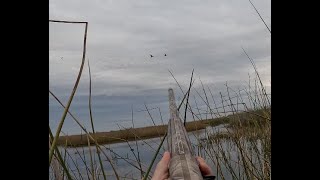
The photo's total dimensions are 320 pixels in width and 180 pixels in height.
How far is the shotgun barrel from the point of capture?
1.24 meters

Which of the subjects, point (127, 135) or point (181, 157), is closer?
point (181, 157)

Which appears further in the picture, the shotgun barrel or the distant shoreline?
the distant shoreline

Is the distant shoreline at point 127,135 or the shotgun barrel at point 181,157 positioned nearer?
the shotgun barrel at point 181,157

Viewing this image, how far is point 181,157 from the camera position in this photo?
1468 millimetres

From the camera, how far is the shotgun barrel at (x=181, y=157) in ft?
4.05
